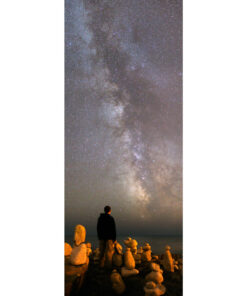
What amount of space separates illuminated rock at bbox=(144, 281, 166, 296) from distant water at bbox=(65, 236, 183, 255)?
327 millimetres

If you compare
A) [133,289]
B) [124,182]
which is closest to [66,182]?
[124,182]

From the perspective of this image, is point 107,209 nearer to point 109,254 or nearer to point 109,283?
point 109,254

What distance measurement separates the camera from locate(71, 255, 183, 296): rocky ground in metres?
3.46

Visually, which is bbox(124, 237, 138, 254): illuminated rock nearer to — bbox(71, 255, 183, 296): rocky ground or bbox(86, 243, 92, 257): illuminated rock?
bbox(71, 255, 183, 296): rocky ground

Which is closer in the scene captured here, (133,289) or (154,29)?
(133,289)

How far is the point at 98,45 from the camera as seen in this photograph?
146 inches

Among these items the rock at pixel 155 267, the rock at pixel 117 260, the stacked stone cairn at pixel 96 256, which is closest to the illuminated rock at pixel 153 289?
the rock at pixel 155 267

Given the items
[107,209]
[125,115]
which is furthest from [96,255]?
[125,115]

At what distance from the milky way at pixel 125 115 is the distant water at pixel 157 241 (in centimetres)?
9

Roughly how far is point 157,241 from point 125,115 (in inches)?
56.7

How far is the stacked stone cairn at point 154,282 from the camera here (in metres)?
3.45

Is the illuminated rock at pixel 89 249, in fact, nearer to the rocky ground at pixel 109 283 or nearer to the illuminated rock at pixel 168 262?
the rocky ground at pixel 109 283

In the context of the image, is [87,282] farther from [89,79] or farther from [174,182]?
[89,79]

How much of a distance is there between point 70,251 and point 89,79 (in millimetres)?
1935
